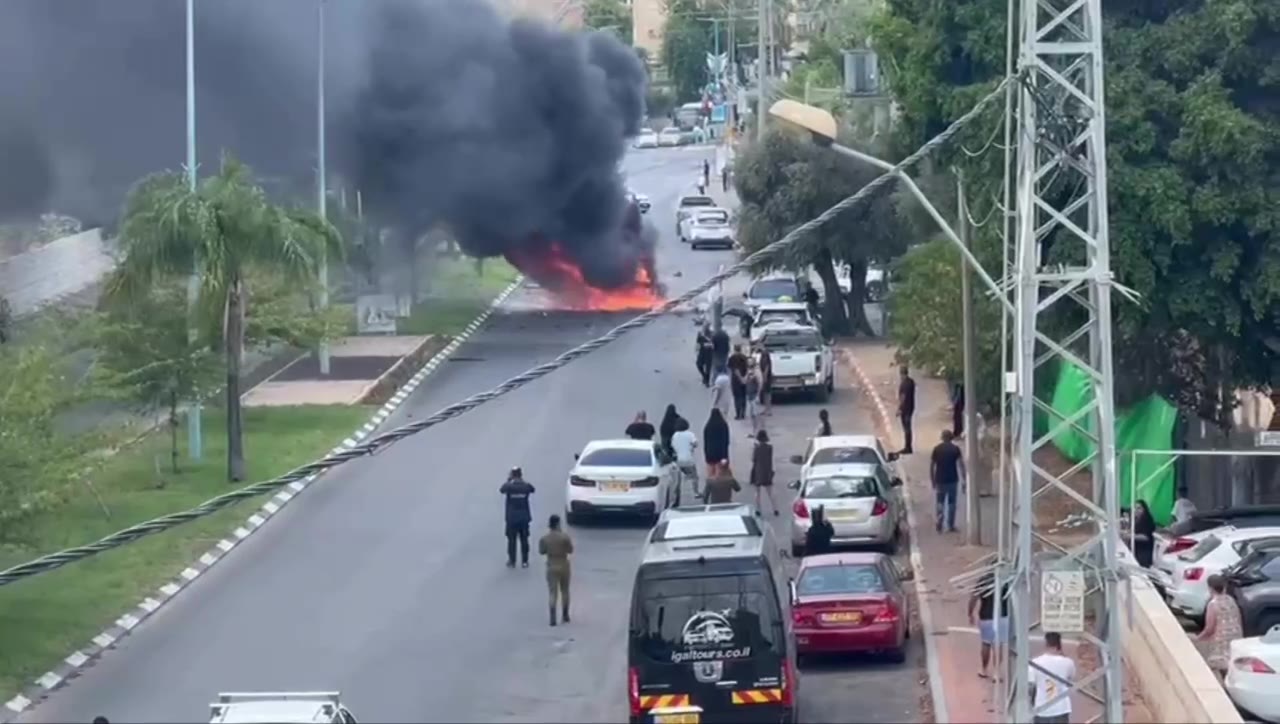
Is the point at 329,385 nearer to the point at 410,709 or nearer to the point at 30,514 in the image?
the point at 30,514

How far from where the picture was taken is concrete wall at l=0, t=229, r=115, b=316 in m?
53.6

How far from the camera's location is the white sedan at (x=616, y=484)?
31.0 meters

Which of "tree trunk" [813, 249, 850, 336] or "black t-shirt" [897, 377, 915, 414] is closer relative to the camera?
"black t-shirt" [897, 377, 915, 414]

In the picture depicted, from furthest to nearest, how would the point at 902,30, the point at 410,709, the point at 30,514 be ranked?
the point at 902,30
the point at 30,514
the point at 410,709

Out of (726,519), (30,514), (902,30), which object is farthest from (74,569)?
(902,30)

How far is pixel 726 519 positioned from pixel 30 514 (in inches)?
275

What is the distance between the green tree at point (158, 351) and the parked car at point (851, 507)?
34.0 feet

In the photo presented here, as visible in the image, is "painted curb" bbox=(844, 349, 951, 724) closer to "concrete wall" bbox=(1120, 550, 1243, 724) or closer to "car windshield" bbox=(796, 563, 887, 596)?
"car windshield" bbox=(796, 563, 887, 596)

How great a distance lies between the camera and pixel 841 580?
76.7ft

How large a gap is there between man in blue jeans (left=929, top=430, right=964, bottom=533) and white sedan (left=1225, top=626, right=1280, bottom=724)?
360 inches

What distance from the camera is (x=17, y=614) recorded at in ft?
81.4

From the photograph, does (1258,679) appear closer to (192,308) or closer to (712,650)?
(712,650)

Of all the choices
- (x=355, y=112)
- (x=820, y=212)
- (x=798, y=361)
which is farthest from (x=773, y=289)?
(x=798, y=361)

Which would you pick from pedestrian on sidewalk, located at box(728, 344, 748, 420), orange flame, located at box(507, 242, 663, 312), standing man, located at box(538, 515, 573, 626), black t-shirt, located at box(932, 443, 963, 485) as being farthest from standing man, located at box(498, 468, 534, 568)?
orange flame, located at box(507, 242, 663, 312)
